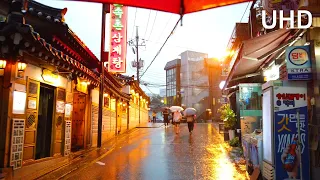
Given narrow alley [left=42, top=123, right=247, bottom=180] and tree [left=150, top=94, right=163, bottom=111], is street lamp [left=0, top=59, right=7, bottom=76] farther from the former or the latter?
tree [left=150, top=94, right=163, bottom=111]

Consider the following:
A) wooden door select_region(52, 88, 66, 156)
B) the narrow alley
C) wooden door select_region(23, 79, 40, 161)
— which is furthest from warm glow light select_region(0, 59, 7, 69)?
the narrow alley

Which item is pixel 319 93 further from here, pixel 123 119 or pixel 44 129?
pixel 123 119

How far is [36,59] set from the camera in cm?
916

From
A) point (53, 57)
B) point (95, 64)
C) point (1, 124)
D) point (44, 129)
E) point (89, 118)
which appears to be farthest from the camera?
point (95, 64)

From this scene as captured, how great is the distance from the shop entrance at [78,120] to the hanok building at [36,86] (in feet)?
0.21

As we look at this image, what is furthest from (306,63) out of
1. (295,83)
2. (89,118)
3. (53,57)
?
(89,118)

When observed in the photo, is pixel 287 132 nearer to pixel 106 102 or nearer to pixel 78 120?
pixel 78 120

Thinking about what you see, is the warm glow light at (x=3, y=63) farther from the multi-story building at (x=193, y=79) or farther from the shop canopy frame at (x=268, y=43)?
the multi-story building at (x=193, y=79)

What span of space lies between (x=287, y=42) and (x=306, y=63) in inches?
52.4

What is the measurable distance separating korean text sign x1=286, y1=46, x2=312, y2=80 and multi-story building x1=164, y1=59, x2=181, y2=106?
5508 centimetres

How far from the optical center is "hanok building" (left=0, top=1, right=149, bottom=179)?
7.54 meters

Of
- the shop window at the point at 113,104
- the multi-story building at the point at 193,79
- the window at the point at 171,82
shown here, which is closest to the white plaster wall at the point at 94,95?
the shop window at the point at 113,104

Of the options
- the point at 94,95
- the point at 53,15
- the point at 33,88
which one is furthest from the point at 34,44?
the point at 94,95

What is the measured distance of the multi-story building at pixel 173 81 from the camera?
64500 mm
